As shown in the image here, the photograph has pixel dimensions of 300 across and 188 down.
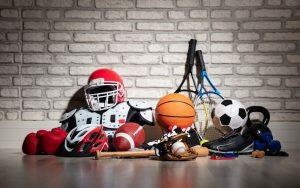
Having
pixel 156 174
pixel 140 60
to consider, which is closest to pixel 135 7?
pixel 140 60

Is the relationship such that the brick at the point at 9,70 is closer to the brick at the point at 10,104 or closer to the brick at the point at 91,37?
the brick at the point at 10,104

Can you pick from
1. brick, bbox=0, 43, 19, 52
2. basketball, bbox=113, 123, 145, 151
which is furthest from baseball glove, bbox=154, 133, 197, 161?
brick, bbox=0, 43, 19, 52

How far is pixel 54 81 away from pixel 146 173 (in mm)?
2371

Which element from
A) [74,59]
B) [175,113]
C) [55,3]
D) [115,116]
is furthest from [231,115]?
[55,3]

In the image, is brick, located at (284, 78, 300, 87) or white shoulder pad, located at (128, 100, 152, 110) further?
brick, located at (284, 78, 300, 87)

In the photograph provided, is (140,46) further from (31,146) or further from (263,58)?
(31,146)

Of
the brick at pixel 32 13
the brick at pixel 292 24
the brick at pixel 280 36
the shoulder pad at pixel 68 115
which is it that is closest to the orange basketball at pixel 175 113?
the shoulder pad at pixel 68 115

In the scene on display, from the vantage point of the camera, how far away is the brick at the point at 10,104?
438 cm

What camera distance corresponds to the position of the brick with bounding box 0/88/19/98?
4387 millimetres

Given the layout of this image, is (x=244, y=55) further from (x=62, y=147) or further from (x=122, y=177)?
(x=122, y=177)

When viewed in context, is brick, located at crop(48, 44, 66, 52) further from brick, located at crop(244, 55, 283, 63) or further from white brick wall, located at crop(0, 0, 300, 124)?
brick, located at crop(244, 55, 283, 63)

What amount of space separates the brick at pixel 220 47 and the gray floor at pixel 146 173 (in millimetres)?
1558

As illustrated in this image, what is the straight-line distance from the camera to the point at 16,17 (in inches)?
175

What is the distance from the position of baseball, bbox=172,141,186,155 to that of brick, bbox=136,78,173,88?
4.80 ft
